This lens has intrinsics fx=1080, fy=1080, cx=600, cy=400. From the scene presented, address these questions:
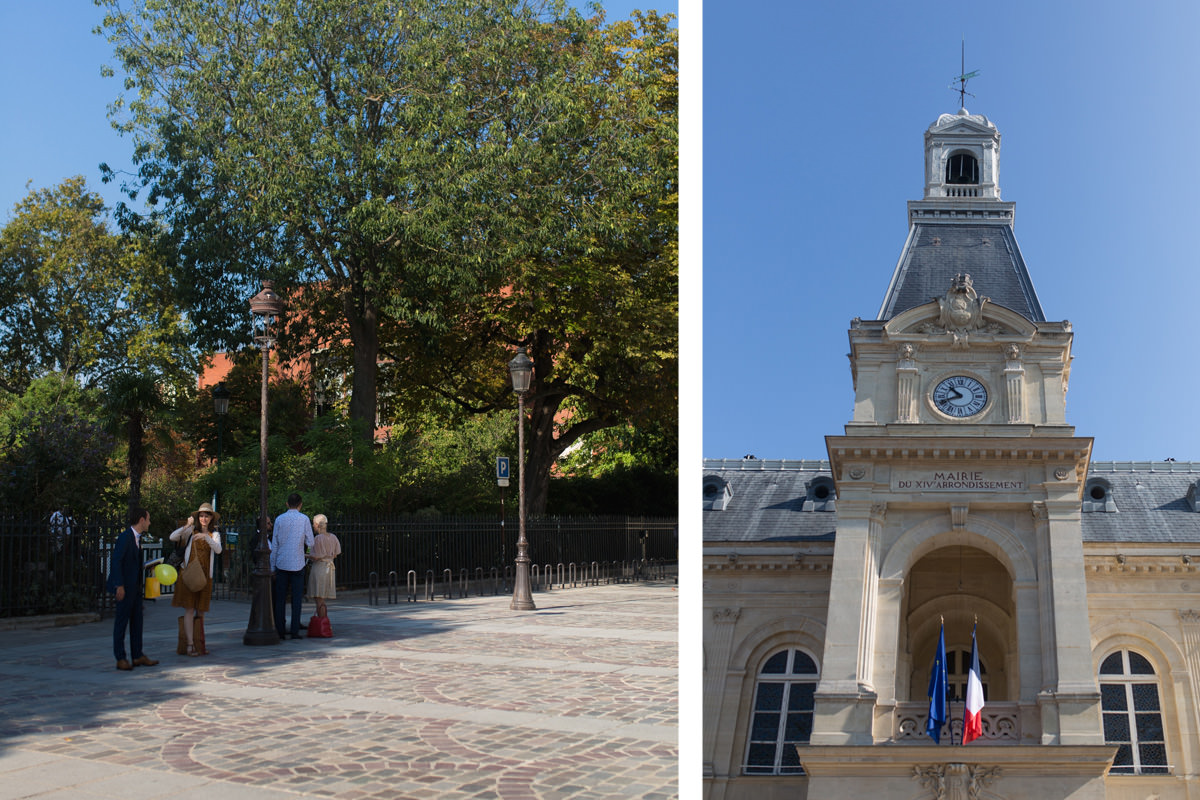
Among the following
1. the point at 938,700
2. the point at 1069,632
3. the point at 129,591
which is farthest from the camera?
the point at 1069,632

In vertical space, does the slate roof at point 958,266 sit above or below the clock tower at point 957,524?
above

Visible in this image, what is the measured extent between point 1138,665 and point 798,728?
8.34m

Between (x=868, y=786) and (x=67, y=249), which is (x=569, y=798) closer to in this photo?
(x=868, y=786)

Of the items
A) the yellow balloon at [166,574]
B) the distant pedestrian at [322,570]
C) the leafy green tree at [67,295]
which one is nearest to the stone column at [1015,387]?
the distant pedestrian at [322,570]

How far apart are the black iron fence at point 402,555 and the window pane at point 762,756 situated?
4772 mm

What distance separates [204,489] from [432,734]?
59.6ft

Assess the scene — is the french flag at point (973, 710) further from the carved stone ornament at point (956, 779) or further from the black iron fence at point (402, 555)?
the black iron fence at point (402, 555)

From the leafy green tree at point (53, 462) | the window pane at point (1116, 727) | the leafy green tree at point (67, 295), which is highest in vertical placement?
the leafy green tree at point (67, 295)

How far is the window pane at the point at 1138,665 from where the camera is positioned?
85.7 feet

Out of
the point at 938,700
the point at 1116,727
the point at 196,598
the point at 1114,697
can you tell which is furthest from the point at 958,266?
the point at 196,598

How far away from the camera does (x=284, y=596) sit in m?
12.4

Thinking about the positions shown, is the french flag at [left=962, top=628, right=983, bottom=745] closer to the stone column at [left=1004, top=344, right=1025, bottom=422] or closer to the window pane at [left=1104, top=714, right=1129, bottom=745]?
the window pane at [left=1104, top=714, right=1129, bottom=745]

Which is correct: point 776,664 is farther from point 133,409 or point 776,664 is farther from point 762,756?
point 133,409

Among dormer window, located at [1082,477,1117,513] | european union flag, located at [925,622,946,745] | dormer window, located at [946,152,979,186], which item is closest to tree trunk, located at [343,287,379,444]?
european union flag, located at [925,622,946,745]
